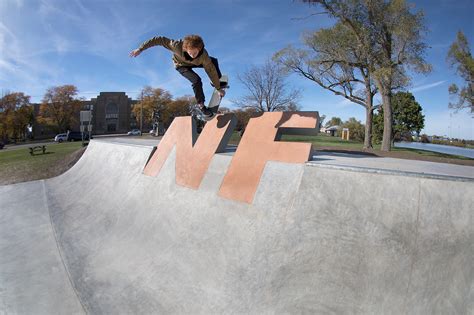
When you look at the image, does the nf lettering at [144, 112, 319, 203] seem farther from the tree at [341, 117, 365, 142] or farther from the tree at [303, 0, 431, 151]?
the tree at [341, 117, 365, 142]

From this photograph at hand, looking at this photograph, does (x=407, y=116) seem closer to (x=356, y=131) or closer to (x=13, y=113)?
(x=356, y=131)

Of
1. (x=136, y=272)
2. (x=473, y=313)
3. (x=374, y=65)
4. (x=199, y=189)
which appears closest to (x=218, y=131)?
(x=199, y=189)

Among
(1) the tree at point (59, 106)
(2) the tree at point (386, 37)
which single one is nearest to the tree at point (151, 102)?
(1) the tree at point (59, 106)

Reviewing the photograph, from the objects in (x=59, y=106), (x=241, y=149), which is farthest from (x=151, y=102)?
(x=241, y=149)

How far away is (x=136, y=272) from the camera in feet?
10.8

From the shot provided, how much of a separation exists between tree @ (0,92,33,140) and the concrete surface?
6380cm

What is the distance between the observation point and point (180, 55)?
16.2 feet

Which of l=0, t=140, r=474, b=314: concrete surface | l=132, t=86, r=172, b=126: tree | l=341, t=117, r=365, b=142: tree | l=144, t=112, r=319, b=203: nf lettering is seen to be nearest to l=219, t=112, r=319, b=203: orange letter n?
l=144, t=112, r=319, b=203: nf lettering

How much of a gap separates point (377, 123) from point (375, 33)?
1136 inches

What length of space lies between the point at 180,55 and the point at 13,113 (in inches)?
2639

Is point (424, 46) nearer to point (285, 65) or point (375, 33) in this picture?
point (375, 33)

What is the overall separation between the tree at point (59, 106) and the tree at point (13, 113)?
9.82 ft

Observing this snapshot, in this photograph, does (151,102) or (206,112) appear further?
(151,102)

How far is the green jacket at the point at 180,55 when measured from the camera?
15.9ft
